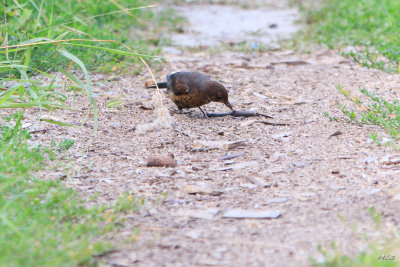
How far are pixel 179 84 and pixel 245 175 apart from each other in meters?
1.92

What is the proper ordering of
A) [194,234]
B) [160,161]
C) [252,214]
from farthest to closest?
[160,161] < [252,214] < [194,234]

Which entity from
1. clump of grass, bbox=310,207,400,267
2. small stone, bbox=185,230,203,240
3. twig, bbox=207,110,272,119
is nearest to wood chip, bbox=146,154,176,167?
small stone, bbox=185,230,203,240

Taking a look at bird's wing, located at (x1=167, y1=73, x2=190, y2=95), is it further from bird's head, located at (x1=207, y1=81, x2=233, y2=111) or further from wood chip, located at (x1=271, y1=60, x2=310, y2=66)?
wood chip, located at (x1=271, y1=60, x2=310, y2=66)

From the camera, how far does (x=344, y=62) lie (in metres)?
7.20

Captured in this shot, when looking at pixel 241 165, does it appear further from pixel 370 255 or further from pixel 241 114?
pixel 370 255

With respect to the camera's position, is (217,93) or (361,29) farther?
(361,29)

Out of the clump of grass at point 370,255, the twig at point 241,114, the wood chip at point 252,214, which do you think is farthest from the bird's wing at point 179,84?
the clump of grass at point 370,255

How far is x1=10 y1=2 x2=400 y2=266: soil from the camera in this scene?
2.93m

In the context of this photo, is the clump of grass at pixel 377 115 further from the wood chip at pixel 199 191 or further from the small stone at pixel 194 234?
the small stone at pixel 194 234

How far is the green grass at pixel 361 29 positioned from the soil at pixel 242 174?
0.57 m

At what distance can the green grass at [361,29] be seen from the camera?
6.93 meters

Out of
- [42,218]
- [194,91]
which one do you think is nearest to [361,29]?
[194,91]

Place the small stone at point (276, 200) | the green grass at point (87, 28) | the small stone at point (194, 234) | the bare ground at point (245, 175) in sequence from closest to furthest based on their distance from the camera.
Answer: the bare ground at point (245, 175) < the small stone at point (194, 234) < the small stone at point (276, 200) < the green grass at point (87, 28)

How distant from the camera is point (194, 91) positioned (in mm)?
5559
